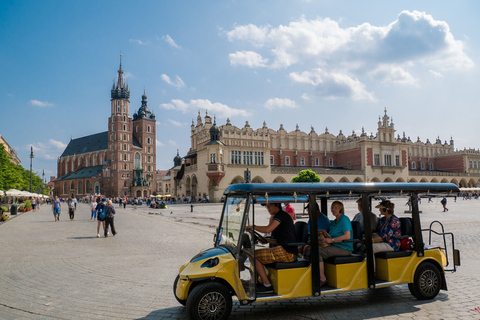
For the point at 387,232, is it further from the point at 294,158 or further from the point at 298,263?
the point at 294,158

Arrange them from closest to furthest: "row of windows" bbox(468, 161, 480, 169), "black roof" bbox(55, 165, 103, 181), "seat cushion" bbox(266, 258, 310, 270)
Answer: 1. "seat cushion" bbox(266, 258, 310, 270)
2. "row of windows" bbox(468, 161, 480, 169)
3. "black roof" bbox(55, 165, 103, 181)

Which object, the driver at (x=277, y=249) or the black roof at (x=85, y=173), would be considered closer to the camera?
the driver at (x=277, y=249)

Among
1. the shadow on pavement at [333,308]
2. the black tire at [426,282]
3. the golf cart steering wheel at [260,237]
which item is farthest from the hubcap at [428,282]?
the golf cart steering wheel at [260,237]

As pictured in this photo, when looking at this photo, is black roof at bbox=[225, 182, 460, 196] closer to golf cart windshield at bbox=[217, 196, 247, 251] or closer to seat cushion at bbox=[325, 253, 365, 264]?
golf cart windshield at bbox=[217, 196, 247, 251]

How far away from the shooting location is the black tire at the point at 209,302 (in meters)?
5.01

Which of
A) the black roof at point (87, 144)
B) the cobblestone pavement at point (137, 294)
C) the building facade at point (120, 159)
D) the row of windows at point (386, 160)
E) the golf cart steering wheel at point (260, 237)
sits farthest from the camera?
the black roof at point (87, 144)

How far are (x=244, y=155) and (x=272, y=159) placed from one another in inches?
375

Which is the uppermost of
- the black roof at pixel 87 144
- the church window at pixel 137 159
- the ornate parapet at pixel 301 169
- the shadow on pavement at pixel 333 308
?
the black roof at pixel 87 144

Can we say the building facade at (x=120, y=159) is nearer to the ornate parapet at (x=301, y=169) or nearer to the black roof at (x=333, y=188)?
the ornate parapet at (x=301, y=169)

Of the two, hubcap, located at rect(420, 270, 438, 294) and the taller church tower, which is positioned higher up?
the taller church tower

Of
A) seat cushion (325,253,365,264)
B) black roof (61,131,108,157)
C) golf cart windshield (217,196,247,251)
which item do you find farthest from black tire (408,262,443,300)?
black roof (61,131,108,157)

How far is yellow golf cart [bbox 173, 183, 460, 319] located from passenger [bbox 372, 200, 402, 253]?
124 mm

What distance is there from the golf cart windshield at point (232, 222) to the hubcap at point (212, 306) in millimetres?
712

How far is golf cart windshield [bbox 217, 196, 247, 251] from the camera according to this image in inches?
218
